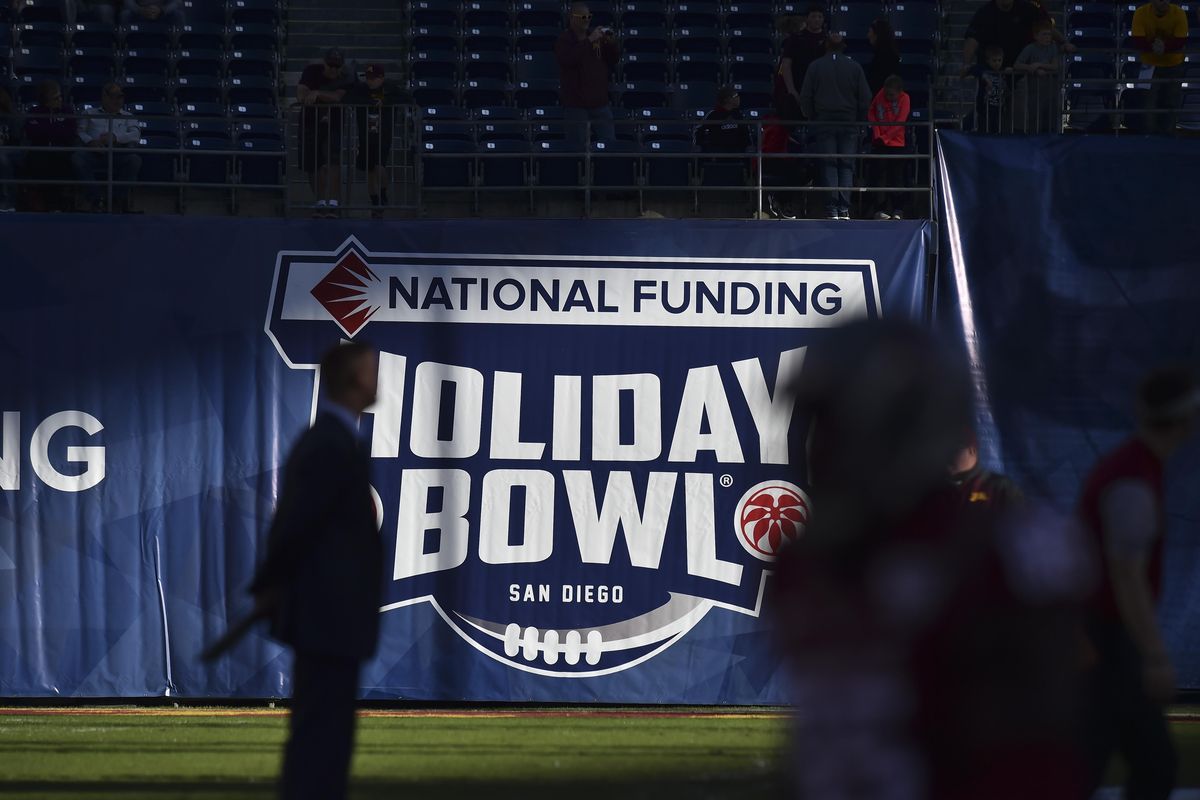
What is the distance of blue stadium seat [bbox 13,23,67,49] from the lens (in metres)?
16.8

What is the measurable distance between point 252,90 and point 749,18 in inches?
213

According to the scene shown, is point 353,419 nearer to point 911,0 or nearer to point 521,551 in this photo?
point 521,551

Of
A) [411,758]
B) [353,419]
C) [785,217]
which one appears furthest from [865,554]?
[785,217]

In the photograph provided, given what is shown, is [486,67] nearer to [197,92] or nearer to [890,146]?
[197,92]

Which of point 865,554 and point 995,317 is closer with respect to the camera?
point 865,554

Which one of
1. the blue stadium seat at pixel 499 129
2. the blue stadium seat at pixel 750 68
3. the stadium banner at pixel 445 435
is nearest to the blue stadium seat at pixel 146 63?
the blue stadium seat at pixel 499 129

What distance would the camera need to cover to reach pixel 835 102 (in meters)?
12.1

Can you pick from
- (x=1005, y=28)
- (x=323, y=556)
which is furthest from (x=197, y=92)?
(x=323, y=556)

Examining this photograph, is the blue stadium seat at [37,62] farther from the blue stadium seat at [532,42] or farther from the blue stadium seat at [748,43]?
the blue stadium seat at [748,43]

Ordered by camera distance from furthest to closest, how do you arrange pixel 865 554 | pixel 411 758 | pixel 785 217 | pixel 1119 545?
pixel 785 217
pixel 411 758
pixel 1119 545
pixel 865 554

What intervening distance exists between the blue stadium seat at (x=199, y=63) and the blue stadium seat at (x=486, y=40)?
258cm

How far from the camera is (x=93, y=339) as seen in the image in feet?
34.9

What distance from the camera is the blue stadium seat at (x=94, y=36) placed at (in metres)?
16.8

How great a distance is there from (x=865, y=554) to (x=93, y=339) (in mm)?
9538
